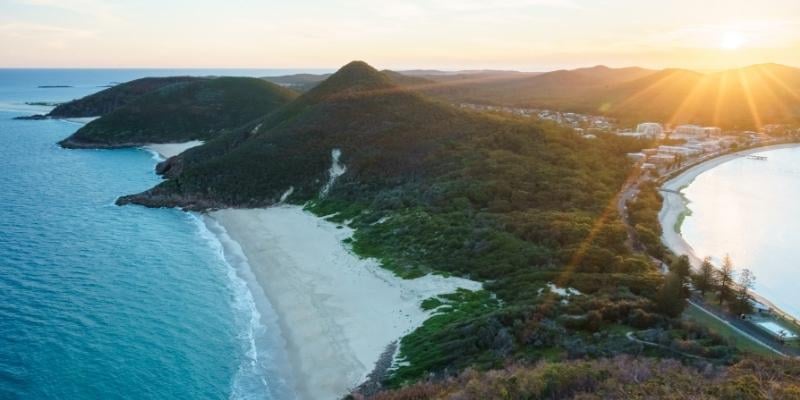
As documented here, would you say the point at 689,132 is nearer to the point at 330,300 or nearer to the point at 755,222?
the point at 755,222

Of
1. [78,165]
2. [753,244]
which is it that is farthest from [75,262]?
[753,244]

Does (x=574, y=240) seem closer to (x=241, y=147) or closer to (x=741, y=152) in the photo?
(x=241, y=147)

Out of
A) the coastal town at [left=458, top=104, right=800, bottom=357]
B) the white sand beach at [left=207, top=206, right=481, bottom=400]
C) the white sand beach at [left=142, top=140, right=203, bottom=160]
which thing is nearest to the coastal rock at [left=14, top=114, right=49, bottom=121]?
the white sand beach at [left=142, top=140, right=203, bottom=160]

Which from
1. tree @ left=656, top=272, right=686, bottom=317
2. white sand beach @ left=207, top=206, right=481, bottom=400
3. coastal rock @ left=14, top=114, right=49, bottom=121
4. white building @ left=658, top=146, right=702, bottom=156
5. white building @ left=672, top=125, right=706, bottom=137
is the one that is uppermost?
white building @ left=672, top=125, right=706, bottom=137

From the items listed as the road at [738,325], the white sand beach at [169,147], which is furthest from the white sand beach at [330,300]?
the white sand beach at [169,147]

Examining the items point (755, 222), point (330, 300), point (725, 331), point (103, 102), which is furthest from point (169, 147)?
point (725, 331)

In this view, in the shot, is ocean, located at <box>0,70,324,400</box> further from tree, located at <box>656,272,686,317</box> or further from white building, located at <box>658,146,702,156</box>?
white building, located at <box>658,146,702,156</box>
